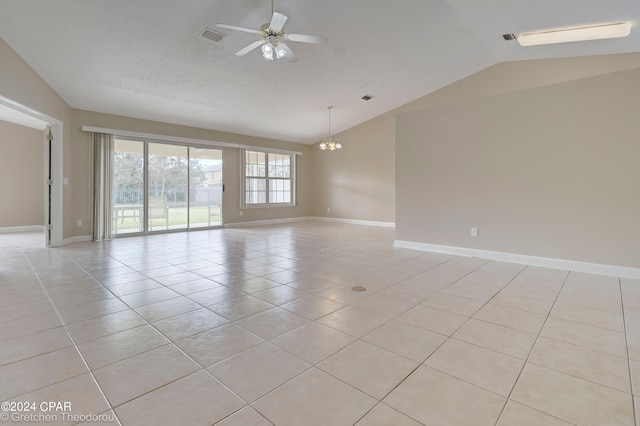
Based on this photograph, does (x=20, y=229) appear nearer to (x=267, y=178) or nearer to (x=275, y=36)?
(x=267, y=178)

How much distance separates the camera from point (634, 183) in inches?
147

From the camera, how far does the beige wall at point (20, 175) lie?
7.43 m

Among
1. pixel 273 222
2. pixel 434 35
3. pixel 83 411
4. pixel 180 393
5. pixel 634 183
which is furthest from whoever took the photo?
pixel 273 222

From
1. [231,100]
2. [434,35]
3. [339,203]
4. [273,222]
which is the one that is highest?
[434,35]

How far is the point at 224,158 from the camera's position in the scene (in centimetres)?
850

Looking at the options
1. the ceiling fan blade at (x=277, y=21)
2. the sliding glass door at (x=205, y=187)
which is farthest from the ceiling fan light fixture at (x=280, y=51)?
the sliding glass door at (x=205, y=187)

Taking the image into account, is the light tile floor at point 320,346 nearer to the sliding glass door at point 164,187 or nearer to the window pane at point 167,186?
the sliding glass door at point 164,187

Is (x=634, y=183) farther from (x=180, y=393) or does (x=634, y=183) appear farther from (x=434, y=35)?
(x=180, y=393)

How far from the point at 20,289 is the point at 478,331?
4.43 metres

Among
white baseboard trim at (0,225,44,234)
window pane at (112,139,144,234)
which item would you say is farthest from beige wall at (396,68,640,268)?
white baseboard trim at (0,225,44,234)

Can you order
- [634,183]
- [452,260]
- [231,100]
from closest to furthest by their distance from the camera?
[634,183] < [452,260] < [231,100]

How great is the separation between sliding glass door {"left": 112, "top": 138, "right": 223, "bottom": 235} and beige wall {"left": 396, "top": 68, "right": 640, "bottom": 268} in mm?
5243

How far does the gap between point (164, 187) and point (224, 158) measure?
1808 mm

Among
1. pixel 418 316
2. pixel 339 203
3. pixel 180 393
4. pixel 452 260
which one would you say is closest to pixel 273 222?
pixel 339 203
